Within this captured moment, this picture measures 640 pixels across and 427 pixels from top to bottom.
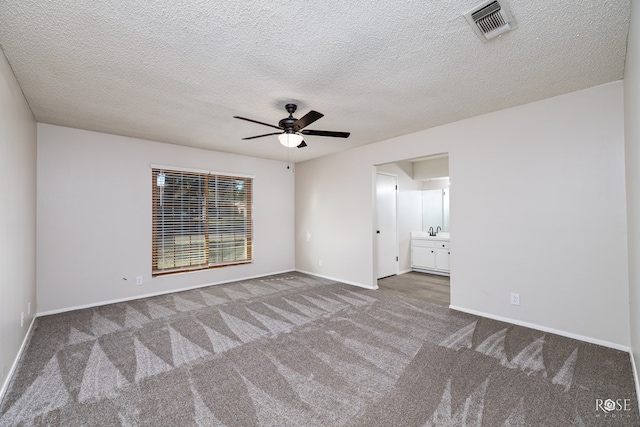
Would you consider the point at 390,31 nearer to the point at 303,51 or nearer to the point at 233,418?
the point at 303,51

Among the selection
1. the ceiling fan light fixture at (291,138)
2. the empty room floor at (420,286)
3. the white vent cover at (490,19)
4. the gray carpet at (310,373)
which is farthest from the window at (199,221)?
the white vent cover at (490,19)

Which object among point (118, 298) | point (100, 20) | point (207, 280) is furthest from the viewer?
point (207, 280)

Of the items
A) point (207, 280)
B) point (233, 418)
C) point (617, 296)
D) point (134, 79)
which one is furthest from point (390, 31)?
→ point (207, 280)

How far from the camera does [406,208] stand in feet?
20.4

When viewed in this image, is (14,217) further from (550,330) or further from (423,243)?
(423,243)

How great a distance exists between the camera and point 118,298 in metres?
4.21

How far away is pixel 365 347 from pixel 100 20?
3.25 m

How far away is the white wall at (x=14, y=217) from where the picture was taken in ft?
6.97

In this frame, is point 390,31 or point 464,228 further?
point 464,228

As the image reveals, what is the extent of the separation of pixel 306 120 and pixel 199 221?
327 cm

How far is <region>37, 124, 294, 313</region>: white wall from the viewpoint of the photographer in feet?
12.3

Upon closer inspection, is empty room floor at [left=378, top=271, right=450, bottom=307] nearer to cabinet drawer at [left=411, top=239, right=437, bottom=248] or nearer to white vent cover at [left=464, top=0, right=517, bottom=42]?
cabinet drawer at [left=411, top=239, right=437, bottom=248]

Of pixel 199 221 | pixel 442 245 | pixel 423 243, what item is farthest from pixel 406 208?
pixel 199 221

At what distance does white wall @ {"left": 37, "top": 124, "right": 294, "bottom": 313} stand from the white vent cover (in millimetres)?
4540
